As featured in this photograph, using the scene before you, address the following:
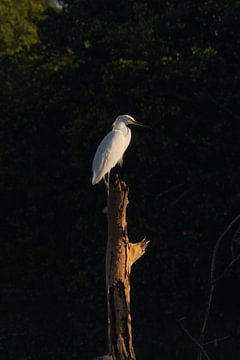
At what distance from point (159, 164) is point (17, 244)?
439 centimetres

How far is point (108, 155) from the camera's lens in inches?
385

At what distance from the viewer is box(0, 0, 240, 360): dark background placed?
42.5ft

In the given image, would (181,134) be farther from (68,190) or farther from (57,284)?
(57,284)

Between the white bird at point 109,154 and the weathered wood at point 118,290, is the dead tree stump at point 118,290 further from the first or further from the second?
the white bird at point 109,154

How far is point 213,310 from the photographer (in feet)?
46.8


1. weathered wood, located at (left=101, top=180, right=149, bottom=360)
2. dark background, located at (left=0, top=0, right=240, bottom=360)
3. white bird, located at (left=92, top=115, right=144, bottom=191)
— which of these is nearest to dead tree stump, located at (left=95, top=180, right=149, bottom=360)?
weathered wood, located at (left=101, top=180, right=149, bottom=360)

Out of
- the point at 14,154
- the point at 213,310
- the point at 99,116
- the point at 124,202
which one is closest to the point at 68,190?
the point at 14,154

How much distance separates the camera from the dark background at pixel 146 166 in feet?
42.5

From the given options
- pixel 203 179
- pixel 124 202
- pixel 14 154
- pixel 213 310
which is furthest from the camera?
pixel 14 154

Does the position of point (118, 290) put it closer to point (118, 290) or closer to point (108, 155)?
point (118, 290)

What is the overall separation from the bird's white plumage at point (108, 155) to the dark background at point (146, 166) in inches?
112

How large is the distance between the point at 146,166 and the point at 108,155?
3656mm

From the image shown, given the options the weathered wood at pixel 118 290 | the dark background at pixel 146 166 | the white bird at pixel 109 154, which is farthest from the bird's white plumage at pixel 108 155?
the dark background at pixel 146 166

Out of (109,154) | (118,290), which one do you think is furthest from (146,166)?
(118,290)
